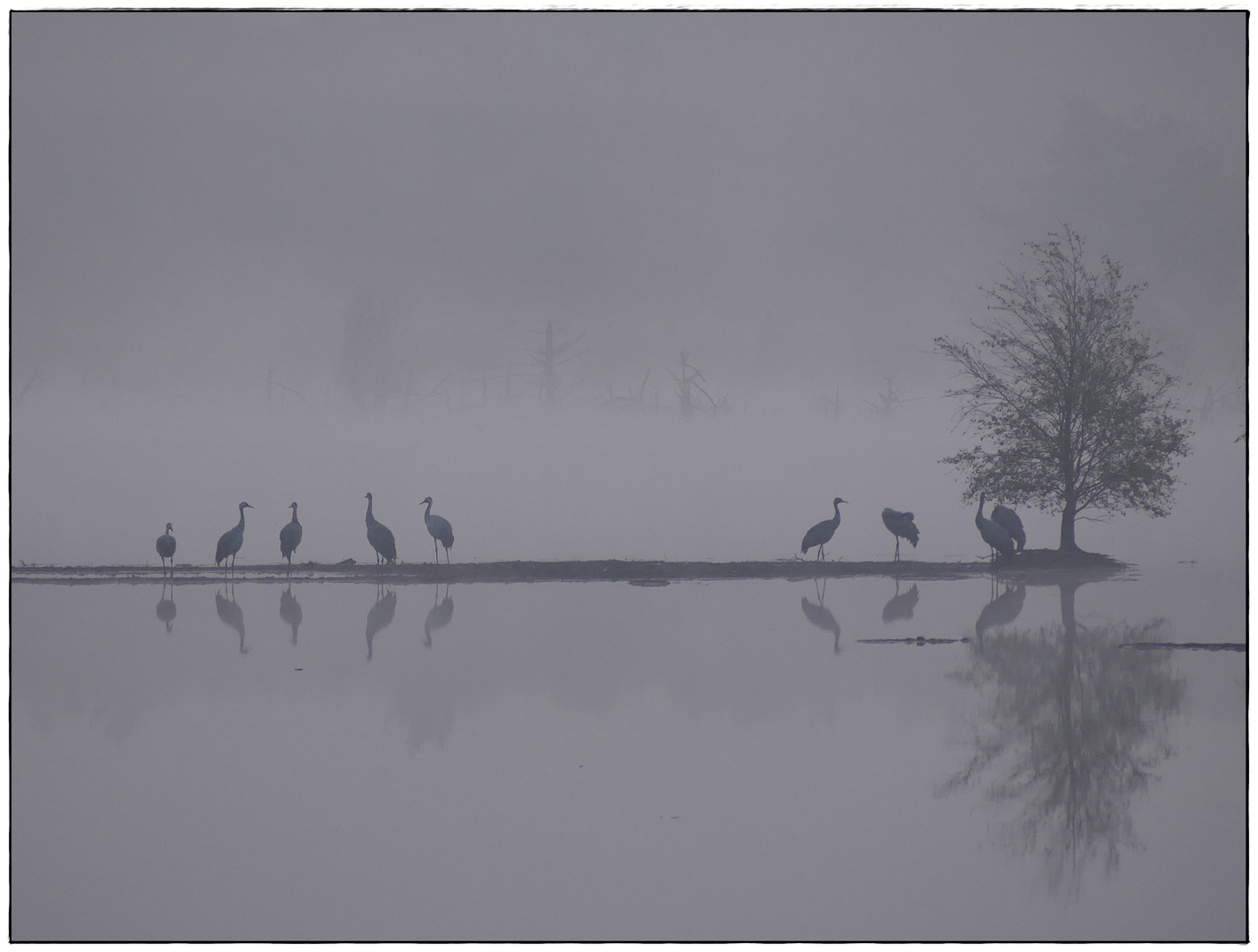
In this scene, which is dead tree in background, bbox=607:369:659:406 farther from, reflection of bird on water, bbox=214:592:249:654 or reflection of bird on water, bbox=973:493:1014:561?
reflection of bird on water, bbox=214:592:249:654

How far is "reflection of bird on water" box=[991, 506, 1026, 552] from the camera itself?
15492mm

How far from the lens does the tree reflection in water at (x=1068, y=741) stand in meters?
5.77

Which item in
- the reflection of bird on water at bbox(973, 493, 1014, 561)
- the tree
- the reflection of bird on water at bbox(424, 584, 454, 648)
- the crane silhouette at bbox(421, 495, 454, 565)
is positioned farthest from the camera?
the crane silhouette at bbox(421, 495, 454, 565)

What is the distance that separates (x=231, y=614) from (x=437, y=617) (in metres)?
2.14

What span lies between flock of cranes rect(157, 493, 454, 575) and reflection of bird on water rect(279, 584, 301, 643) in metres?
1.67

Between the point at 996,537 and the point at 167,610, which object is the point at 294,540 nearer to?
the point at 167,610

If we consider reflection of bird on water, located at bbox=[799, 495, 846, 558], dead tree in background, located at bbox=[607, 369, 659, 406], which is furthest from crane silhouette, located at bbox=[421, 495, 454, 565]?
dead tree in background, located at bbox=[607, 369, 659, 406]

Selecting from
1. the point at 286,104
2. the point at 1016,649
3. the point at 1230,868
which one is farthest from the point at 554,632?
→ the point at 286,104

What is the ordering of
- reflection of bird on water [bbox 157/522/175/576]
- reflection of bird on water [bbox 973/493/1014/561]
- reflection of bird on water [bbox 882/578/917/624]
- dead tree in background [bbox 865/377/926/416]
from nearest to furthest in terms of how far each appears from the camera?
reflection of bird on water [bbox 882/578/917/624] → reflection of bird on water [bbox 157/522/175/576] → reflection of bird on water [bbox 973/493/1014/561] → dead tree in background [bbox 865/377/926/416]

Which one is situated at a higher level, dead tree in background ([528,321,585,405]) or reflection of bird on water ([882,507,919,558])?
dead tree in background ([528,321,585,405])

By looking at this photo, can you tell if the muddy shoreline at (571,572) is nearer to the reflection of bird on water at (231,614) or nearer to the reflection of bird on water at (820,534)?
the reflection of bird on water at (820,534)

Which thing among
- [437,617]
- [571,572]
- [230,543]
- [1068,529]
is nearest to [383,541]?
[230,543]

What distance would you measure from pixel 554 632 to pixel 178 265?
33.3ft

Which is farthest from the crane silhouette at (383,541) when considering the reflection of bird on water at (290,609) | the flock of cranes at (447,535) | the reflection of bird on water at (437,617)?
the reflection of bird on water at (437,617)
